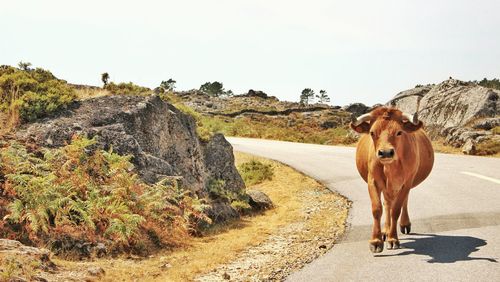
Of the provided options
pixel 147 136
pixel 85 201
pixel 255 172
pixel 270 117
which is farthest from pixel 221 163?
pixel 270 117

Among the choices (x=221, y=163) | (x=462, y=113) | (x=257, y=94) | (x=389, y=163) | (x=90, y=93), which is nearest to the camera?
(x=389, y=163)

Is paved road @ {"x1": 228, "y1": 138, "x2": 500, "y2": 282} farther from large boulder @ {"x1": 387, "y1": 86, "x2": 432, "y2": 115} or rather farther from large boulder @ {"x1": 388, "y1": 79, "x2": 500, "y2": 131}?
large boulder @ {"x1": 387, "y1": 86, "x2": 432, "y2": 115}

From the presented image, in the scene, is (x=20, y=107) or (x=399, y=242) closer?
(x=399, y=242)

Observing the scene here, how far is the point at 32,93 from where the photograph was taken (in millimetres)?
11914

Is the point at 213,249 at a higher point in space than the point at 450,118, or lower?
lower

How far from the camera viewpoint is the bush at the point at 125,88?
568 inches

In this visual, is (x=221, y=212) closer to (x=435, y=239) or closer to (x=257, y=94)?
(x=435, y=239)

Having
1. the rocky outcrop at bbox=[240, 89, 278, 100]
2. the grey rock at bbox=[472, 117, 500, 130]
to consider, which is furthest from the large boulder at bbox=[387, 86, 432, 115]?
the rocky outcrop at bbox=[240, 89, 278, 100]

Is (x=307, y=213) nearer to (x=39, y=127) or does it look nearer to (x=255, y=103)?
(x=39, y=127)

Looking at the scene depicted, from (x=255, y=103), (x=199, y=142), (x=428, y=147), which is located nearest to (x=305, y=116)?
(x=255, y=103)

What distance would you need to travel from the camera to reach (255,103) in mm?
96625

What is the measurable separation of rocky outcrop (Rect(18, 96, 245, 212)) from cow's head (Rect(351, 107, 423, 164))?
543 cm

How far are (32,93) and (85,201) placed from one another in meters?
4.14

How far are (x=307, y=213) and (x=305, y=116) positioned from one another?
64228 mm
